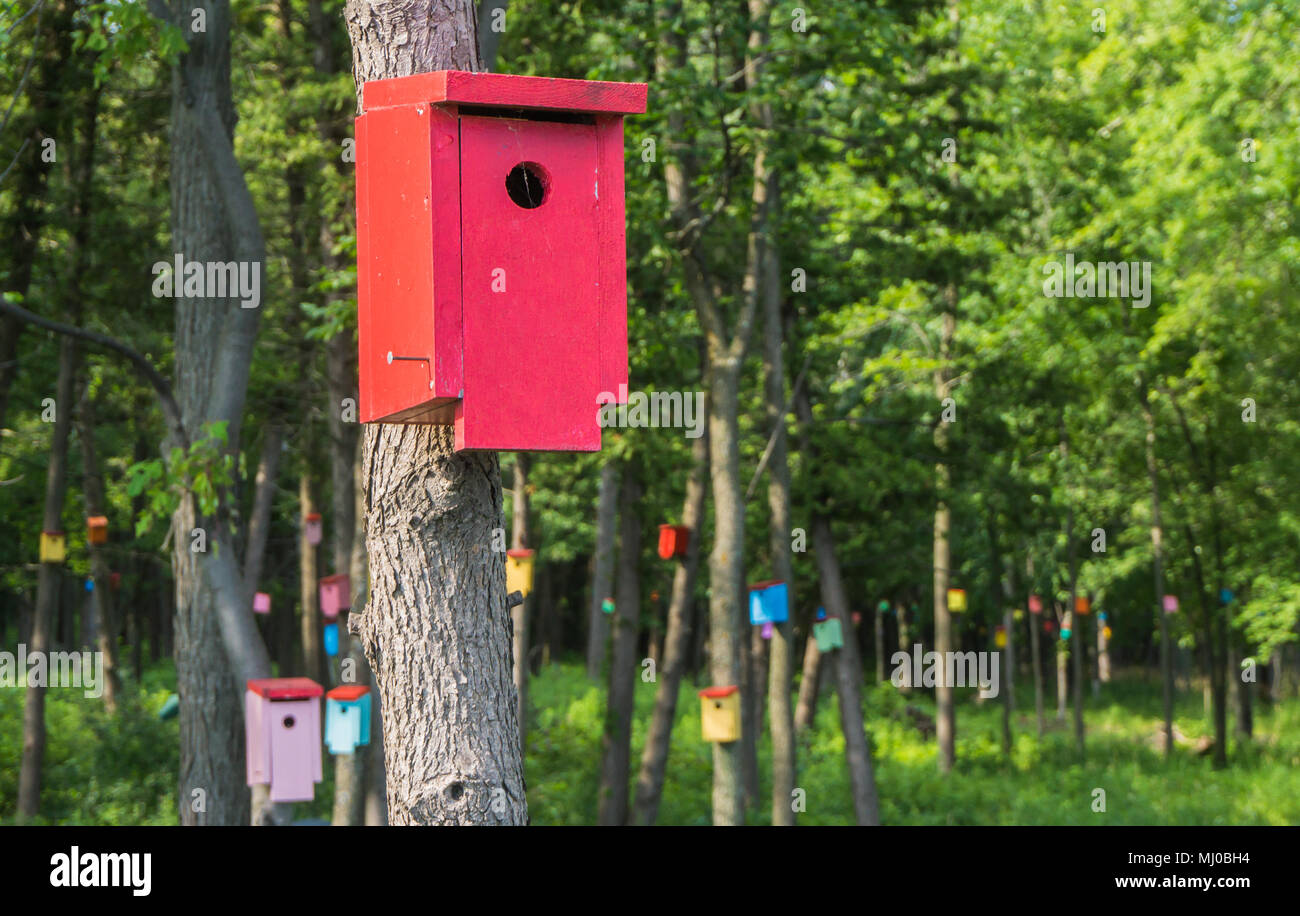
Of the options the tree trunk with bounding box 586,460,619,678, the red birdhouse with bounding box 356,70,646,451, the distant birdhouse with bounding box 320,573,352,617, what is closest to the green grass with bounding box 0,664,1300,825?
Answer: the tree trunk with bounding box 586,460,619,678

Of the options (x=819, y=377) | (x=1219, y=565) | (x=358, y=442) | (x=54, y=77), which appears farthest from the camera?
(x=1219, y=565)

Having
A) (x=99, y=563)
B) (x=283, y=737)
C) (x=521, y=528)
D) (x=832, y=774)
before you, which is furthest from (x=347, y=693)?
(x=832, y=774)

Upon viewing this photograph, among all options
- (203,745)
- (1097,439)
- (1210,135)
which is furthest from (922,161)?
(1097,439)

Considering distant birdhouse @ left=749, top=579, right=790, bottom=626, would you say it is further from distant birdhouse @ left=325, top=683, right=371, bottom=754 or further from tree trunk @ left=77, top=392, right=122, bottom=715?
tree trunk @ left=77, top=392, right=122, bottom=715

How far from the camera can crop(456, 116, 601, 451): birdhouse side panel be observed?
11.7 feet

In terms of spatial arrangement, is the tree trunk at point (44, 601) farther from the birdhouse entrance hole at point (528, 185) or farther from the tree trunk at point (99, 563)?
the birdhouse entrance hole at point (528, 185)

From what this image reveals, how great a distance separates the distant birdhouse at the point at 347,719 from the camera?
31.6ft

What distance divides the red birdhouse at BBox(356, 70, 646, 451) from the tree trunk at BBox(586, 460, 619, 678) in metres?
9.17

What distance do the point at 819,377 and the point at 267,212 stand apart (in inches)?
252

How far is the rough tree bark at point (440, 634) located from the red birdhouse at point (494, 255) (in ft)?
0.55

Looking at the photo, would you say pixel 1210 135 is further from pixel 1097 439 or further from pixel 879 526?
pixel 879 526

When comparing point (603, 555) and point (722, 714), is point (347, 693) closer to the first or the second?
point (722, 714)

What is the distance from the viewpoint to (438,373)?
11.4 ft

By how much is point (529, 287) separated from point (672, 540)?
8552 mm
